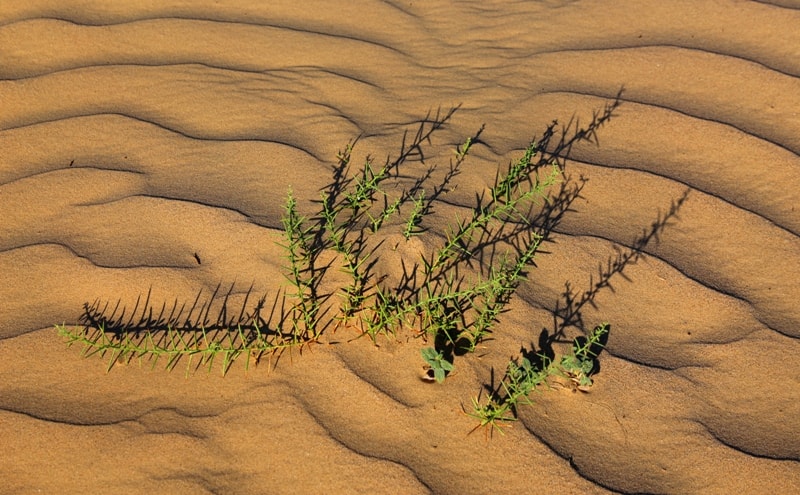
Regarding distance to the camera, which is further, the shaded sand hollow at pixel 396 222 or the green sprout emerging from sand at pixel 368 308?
the green sprout emerging from sand at pixel 368 308

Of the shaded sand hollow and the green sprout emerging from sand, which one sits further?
the green sprout emerging from sand

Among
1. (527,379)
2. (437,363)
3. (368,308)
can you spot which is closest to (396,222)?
(368,308)

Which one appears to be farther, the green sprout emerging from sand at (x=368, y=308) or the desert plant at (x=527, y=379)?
the green sprout emerging from sand at (x=368, y=308)

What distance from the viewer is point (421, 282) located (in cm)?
200

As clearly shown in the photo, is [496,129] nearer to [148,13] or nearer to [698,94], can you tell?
[698,94]

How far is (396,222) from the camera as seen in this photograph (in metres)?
2.15

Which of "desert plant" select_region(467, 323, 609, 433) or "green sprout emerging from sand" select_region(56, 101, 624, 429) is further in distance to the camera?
"green sprout emerging from sand" select_region(56, 101, 624, 429)

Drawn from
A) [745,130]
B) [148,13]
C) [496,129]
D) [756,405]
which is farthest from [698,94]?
[148,13]

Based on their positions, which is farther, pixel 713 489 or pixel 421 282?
pixel 421 282

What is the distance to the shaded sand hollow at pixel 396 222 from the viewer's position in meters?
1.70

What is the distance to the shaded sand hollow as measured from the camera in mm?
1695

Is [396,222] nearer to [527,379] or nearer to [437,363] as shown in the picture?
[437,363]

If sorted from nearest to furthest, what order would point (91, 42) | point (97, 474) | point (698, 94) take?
point (97, 474) < point (698, 94) < point (91, 42)

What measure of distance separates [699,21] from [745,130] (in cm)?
79
